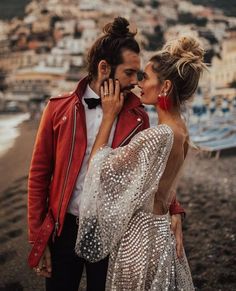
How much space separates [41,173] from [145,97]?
436mm

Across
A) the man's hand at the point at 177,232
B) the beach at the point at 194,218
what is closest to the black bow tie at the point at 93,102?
the man's hand at the point at 177,232

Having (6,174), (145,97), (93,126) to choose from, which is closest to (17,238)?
(6,174)

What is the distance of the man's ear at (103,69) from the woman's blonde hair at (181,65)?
15cm

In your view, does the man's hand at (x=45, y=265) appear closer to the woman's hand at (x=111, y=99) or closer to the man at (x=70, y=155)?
the man at (x=70, y=155)

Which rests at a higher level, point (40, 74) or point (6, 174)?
point (40, 74)

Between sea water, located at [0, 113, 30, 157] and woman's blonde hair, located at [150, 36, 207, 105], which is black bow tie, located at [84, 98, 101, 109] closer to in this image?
woman's blonde hair, located at [150, 36, 207, 105]

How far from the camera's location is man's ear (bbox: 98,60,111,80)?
1.47 metres

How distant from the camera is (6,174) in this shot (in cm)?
249

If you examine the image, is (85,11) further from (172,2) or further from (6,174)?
(6,174)

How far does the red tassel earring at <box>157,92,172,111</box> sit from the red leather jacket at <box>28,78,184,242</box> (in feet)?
0.49

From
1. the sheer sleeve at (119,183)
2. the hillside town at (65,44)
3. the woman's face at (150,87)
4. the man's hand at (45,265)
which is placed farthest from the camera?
the hillside town at (65,44)

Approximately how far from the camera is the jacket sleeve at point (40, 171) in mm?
1474

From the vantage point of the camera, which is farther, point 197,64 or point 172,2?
point 172,2

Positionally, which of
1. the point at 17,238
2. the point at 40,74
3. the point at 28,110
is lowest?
the point at 17,238
